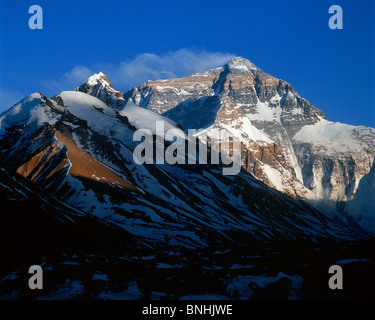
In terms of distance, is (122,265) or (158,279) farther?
(122,265)

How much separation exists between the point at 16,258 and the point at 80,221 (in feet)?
164

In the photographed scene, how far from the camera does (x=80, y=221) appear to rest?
17688cm

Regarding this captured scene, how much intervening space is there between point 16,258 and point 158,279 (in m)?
38.0
